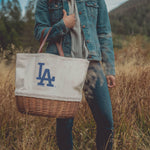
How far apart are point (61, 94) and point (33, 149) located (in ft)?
2.05

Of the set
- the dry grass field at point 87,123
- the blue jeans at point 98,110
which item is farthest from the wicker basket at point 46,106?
the dry grass field at point 87,123

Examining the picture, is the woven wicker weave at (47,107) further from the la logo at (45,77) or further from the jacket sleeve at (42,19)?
the jacket sleeve at (42,19)

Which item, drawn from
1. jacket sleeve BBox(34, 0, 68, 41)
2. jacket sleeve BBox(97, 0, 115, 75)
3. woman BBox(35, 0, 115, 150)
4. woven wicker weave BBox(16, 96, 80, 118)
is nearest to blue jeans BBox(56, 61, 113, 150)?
woman BBox(35, 0, 115, 150)

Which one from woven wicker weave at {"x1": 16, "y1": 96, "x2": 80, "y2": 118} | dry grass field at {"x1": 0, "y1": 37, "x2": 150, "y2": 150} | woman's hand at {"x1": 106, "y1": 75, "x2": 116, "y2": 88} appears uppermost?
woman's hand at {"x1": 106, "y1": 75, "x2": 116, "y2": 88}

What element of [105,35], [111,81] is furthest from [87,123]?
[105,35]

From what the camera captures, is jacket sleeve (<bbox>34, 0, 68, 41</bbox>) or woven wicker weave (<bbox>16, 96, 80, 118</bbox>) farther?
jacket sleeve (<bbox>34, 0, 68, 41</bbox>)

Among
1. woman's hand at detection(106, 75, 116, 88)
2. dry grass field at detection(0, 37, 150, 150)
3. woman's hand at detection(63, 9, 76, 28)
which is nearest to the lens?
woman's hand at detection(63, 9, 76, 28)

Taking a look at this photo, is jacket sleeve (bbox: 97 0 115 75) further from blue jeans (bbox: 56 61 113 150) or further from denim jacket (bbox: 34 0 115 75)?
blue jeans (bbox: 56 61 113 150)

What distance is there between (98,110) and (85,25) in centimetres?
55

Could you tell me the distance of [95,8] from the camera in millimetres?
1394

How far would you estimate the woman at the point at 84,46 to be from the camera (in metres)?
1.28

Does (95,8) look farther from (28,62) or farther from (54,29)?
(28,62)

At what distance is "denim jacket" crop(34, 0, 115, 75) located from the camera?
1.32 metres

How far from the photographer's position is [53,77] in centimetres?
109
